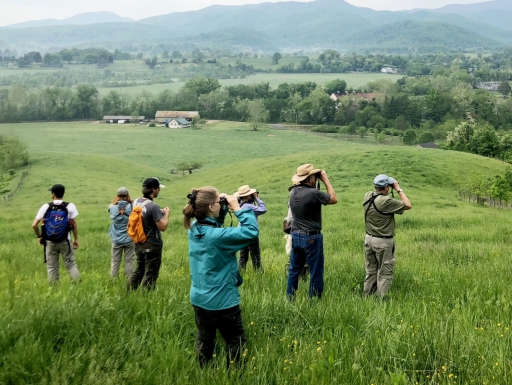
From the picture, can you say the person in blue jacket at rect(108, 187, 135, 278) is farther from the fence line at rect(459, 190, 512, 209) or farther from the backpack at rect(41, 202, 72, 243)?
the fence line at rect(459, 190, 512, 209)

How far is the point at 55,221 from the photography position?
28.2 feet

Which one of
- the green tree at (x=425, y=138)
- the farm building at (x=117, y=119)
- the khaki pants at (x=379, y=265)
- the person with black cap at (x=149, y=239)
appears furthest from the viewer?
the farm building at (x=117, y=119)

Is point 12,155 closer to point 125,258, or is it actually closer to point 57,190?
point 125,258

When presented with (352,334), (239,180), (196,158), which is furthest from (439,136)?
(352,334)

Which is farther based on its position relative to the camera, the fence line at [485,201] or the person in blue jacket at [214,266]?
the fence line at [485,201]

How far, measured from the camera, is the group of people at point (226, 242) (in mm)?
4598

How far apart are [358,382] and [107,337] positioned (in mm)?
2668

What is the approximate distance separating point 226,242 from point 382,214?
13.1ft

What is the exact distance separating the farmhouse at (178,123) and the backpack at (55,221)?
10951 cm

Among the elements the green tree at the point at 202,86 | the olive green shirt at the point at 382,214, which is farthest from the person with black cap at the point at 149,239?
the green tree at the point at 202,86

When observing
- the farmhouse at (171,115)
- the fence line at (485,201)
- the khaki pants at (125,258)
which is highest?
the khaki pants at (125,258)

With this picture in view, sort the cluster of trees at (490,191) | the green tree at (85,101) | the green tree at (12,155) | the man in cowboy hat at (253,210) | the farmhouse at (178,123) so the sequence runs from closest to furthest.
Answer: the man in cowboy hat at (253,210) → the cluster of trees at (490,191) → the green tree at (12,155) → the farmhouse at (178,123) → the green tree at (85,101)

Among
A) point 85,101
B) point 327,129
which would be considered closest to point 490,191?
point 327,129

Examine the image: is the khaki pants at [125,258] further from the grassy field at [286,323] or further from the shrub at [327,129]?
the shrub at [327,129]
